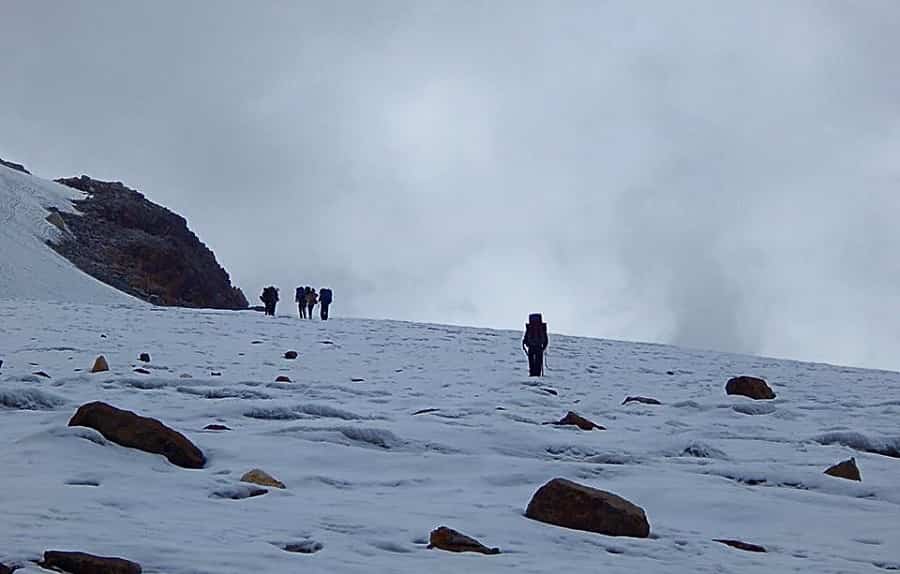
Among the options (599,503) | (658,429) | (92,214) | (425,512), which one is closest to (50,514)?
(425,512)

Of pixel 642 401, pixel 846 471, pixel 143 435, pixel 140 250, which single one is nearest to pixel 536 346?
pixel 642 401

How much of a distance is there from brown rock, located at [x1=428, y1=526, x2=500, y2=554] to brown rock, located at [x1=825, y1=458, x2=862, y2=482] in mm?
4430

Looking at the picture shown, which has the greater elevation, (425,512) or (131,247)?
(131,247)

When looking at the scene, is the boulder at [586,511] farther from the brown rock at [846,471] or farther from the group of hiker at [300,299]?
the group of hiker at [300,299]

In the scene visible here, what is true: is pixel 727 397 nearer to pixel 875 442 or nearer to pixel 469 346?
pixel 875 442

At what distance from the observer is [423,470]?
8.88m

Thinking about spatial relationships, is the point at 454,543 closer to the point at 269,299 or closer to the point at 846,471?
the point at 846,471

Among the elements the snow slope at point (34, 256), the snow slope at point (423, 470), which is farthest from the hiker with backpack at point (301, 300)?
the snow slope at point (423, 470)

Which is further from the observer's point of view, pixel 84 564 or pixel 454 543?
pixel 454 543

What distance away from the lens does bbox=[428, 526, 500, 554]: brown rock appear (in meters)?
6.24

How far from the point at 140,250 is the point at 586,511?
191 feet

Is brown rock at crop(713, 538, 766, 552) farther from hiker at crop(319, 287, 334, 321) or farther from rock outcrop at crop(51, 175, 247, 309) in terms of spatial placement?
rock outcrop at crop(51, 175, 247, 309)

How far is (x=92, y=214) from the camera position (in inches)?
2581

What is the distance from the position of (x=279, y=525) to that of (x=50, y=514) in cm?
136
